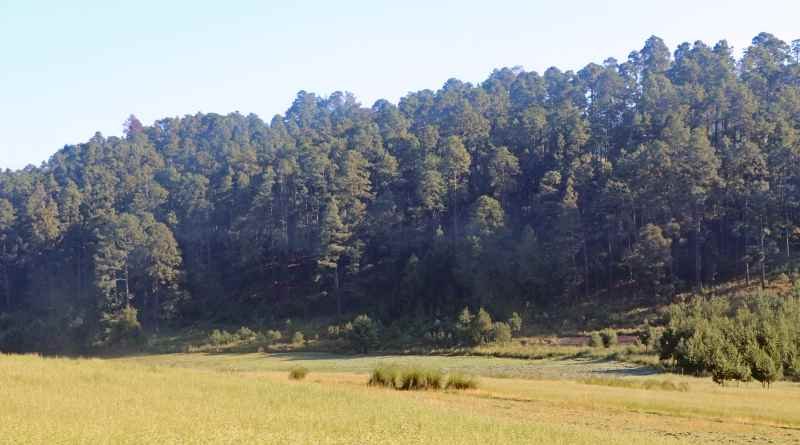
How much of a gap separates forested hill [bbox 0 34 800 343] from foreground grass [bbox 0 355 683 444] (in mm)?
52003

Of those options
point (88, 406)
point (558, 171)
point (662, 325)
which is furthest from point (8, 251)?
point (88, 406)

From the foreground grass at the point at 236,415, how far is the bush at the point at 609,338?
35256 mm

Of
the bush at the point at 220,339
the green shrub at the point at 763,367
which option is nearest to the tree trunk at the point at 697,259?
the green shrub at the point at 763,367

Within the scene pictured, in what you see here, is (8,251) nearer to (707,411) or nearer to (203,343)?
(203,343)

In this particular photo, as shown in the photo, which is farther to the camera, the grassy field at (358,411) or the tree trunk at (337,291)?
the tree trunk at (337,291)

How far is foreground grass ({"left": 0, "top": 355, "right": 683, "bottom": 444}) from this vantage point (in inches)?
767

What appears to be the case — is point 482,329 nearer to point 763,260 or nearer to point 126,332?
point 763,260

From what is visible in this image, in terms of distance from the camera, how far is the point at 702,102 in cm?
10662

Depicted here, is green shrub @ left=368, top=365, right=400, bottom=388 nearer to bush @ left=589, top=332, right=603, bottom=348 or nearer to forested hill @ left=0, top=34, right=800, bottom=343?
bush @ left=589, top=332, right=603, bottom=348

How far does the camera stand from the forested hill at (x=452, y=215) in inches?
3236

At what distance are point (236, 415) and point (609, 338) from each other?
4951 cm

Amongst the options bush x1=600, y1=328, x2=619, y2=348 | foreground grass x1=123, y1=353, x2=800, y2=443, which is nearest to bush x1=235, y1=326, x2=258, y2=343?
bush x1=600, y1=328, x2=619, y2=348

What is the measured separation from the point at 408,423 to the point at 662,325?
52109mm

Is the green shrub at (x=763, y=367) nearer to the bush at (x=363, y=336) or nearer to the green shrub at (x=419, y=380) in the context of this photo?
the green shrub at (x=419, y=380)
